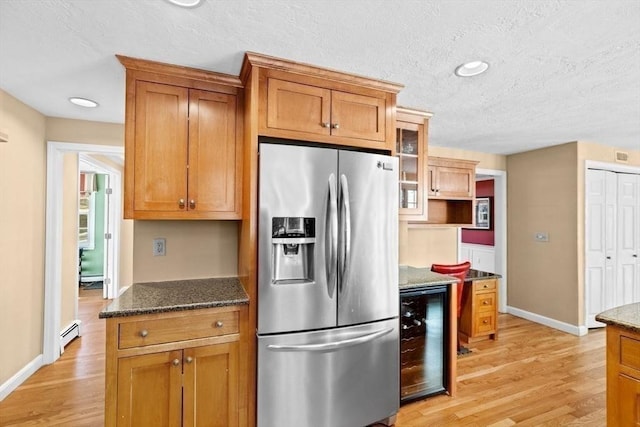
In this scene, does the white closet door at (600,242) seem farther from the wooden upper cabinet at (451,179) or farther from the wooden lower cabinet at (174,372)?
the wooden lower cabinet at (174,372)

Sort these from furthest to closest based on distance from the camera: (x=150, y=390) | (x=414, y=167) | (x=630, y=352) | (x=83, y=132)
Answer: (x=83, y=132), (x=414, y=167), (x=150, y=390), (x=630, y=352)

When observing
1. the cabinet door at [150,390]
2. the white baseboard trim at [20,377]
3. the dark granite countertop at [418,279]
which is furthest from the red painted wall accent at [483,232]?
the white baseboard trim at [20,377]

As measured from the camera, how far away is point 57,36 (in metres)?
1.78

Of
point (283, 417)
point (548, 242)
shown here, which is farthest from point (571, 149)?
point (283, 417)

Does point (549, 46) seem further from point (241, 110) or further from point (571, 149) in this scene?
point (571, 149)

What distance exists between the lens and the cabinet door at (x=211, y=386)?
73.9 inches

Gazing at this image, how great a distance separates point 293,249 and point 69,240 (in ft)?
10.2

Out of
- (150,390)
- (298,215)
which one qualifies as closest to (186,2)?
(298,215)

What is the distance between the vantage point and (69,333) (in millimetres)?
3650

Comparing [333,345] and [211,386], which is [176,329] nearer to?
[211,386]

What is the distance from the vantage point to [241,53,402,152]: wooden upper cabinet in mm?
2053

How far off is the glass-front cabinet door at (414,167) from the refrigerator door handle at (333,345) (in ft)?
3.75

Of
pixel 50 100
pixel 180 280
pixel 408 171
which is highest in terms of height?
pixel 50 100

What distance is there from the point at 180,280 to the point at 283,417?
119cm
